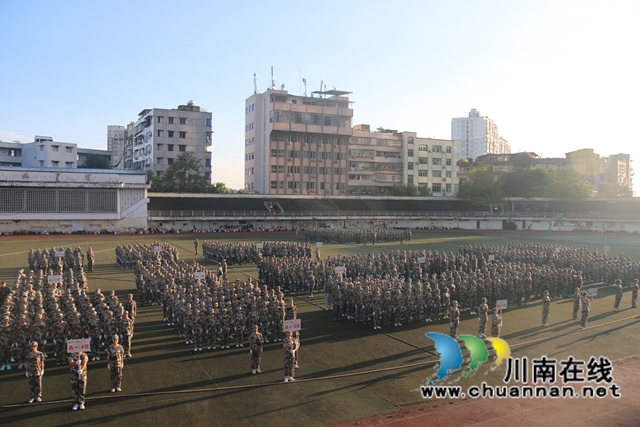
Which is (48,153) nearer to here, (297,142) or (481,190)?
(297,142)

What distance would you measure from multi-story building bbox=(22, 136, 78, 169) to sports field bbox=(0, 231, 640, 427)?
6837 cm

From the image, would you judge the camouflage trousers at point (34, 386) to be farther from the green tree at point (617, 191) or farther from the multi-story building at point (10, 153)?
the green tree at point (617, 191)

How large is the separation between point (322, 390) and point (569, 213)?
66.0 m

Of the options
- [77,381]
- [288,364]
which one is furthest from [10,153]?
[288,364]

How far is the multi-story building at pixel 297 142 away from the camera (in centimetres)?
7312

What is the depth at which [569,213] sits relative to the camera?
6775 cm

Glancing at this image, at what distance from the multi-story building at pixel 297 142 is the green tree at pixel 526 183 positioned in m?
25.7

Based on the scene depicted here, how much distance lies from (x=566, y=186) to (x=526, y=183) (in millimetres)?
5619

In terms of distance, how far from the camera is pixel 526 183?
76.4 meters

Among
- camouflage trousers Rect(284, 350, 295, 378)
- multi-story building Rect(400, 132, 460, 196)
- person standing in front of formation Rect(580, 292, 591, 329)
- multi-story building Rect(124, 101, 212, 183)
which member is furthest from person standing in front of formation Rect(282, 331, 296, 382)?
multi-story building Rect(400, 132, 460, 196)

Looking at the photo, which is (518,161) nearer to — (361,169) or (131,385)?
(361,169)

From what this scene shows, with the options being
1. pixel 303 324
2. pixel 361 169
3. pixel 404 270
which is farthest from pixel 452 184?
pixel 303 324

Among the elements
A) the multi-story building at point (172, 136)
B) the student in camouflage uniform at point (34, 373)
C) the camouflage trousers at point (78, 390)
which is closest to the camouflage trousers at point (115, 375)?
the camouflage trousers at point (78, 390)

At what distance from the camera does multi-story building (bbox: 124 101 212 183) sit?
75.5m
